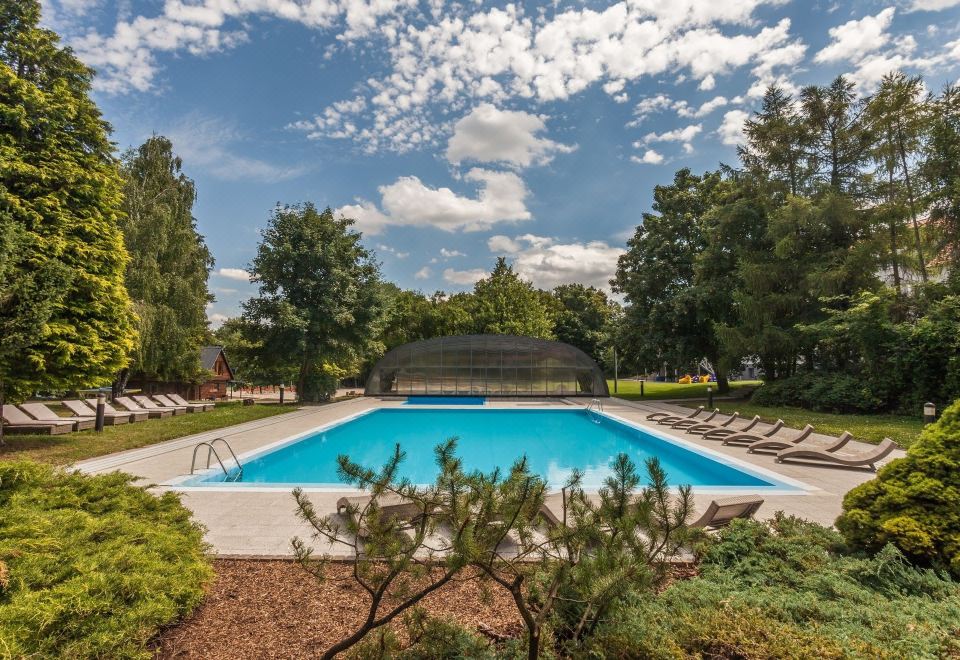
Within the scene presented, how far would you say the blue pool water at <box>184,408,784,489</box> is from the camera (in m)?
7.51

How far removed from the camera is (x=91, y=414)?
11234 millimetres

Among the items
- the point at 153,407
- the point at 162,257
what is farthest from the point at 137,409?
the point at 162,257

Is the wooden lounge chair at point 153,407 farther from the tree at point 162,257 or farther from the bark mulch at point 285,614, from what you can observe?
the bark mulch at point 285,614

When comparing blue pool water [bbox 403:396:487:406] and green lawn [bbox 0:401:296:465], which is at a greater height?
green lawn [bbox 0:401:296:465]

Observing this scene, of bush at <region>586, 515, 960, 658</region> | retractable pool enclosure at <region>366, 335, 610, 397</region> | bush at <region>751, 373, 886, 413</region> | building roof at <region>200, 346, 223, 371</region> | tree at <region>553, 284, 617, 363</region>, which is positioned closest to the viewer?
bush at <region>586, 515, 960, 658</region>

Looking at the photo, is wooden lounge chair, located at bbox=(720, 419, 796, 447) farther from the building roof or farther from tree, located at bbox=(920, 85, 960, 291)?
the building roof

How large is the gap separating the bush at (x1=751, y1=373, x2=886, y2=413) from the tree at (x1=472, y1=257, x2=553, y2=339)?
16046 mm

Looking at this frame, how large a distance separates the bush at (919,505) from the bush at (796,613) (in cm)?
15

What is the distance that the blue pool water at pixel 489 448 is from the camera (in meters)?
7.51

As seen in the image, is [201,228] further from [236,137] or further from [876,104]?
[876,104]

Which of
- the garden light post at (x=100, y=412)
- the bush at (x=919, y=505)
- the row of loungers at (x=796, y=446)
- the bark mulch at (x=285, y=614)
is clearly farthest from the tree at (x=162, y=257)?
the bush at (x=919, y=505)

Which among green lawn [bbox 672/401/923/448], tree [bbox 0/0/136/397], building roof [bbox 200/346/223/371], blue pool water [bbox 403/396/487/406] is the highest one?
tree [bbox 0/0/136/397]

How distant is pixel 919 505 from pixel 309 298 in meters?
18.1

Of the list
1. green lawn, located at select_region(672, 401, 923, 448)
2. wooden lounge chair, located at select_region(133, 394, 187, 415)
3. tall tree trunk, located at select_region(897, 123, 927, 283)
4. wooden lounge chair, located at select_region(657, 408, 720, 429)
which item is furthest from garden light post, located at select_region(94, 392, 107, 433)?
tall tree trunk, located at select_region(897, 123, 927, 283)
